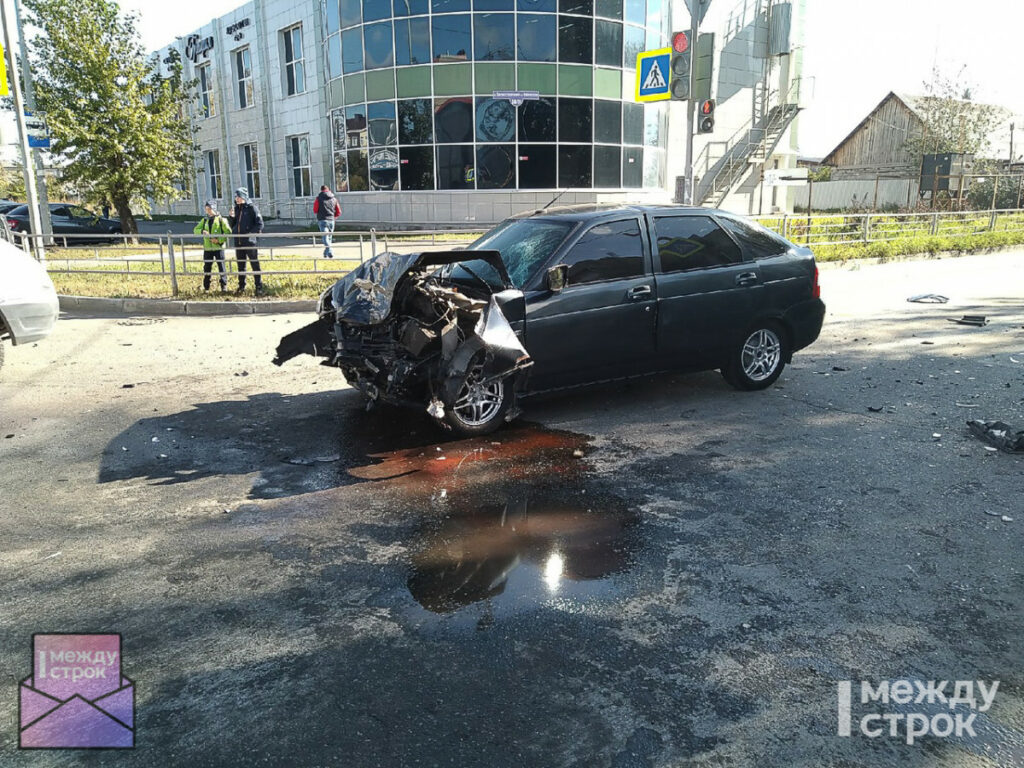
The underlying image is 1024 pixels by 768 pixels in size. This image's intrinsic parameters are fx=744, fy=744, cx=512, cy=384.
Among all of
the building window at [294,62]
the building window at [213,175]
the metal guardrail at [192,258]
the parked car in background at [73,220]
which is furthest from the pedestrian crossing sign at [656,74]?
the building window at [213,175]

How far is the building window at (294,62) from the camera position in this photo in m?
31.4

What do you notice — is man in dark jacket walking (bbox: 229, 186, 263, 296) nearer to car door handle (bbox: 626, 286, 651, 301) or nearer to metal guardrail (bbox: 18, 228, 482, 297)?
metal guardrail (bbox: 18, 228, 482, 297)

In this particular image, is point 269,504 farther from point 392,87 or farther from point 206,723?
point 392,87

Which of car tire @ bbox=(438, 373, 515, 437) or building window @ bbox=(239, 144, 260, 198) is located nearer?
car tire @ bbox=(438, 373, 515, 437)

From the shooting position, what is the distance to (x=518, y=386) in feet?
19.5

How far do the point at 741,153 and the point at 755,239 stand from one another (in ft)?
92.8

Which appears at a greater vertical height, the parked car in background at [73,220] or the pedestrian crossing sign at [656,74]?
the pedestrian crossing sign at [656,74]

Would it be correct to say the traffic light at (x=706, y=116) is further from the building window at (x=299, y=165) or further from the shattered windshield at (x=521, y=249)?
the building window at (x=299, y=165)

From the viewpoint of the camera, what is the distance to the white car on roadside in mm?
7359

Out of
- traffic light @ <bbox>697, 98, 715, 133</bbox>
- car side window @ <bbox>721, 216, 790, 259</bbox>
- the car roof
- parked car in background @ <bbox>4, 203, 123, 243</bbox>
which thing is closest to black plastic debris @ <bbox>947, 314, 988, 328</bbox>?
car side window @ <bbox>721, 216, 790, 259</bbox>

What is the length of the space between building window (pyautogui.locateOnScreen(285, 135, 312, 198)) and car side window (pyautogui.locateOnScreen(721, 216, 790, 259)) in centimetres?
2774

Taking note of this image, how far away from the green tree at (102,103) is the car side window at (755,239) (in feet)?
68.3

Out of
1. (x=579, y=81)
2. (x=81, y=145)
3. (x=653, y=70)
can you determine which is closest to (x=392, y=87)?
(x=579, y=81)

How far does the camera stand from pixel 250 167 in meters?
36.8
